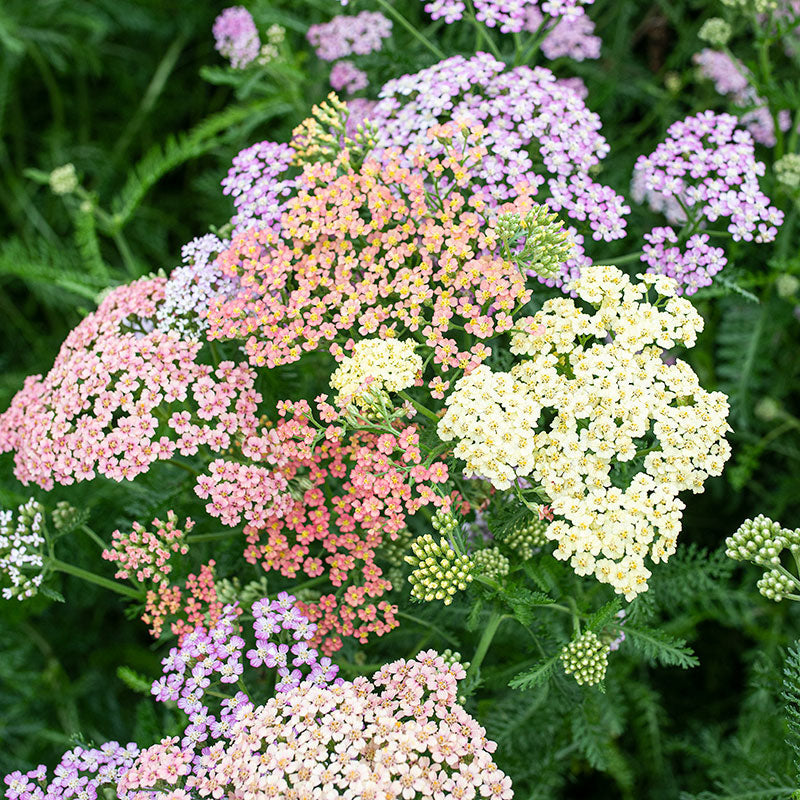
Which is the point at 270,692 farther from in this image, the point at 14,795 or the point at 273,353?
the point at 273,353

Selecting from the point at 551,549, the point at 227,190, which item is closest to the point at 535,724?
the point at 551,549

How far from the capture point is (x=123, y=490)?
346 centimetres

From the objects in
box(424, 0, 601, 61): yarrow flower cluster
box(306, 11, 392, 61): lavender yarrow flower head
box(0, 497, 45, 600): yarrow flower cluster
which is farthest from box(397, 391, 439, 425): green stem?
box(306, 11, 392, 61): lavender yarrow flower head

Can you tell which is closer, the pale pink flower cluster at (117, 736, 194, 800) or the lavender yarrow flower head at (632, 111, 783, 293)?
the pale pink flower cluster at (117, 736, 194, 800)

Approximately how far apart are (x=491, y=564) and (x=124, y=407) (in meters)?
1.13

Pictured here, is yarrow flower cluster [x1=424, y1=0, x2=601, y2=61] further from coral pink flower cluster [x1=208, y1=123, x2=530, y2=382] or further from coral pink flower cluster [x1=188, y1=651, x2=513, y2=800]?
coral pink flower cluster [x1=188, y1=651, x2=513, y2=800]

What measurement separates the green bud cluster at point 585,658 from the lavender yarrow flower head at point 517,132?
41.0 inches

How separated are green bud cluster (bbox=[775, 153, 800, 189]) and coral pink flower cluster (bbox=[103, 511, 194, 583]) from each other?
95.2 inches

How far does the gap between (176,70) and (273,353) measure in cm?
324

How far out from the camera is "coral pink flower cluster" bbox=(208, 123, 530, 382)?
251cm

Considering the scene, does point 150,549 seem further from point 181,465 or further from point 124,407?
point 124,407

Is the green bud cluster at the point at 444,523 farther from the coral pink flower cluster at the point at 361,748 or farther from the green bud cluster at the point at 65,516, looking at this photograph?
the green bud cluster at the point at 65,516

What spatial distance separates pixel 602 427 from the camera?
2363 mm

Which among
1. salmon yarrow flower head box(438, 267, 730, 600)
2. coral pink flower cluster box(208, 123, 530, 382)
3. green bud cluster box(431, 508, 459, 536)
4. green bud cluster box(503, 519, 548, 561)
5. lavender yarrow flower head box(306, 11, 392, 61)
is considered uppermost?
lavender yarrow flower head box(306, 11, 392, 61)
